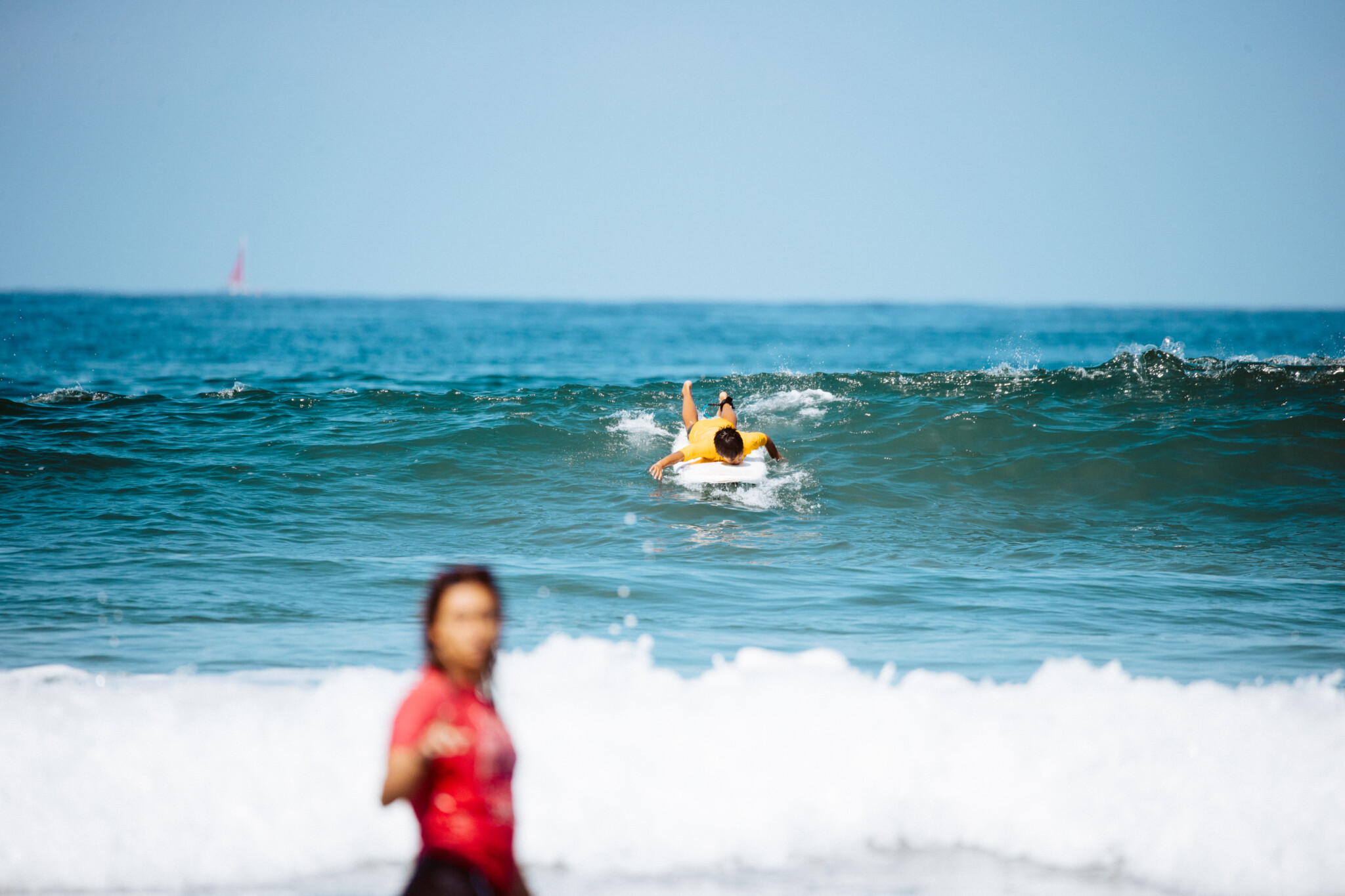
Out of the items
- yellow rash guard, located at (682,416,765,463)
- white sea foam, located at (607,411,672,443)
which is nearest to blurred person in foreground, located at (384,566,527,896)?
yellow rash guard, located at (682,416,765,463)

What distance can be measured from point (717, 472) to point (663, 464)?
0.68 meters

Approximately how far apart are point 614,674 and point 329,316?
78.9 m

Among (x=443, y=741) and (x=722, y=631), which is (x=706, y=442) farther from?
(x=443, y=741)

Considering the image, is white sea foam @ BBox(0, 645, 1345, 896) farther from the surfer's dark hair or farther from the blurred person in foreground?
the surfer's dark hair

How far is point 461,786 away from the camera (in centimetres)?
212

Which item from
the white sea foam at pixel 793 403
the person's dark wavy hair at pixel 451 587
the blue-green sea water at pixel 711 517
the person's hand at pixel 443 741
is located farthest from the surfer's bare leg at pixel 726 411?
the person's hand at pixel 443 741

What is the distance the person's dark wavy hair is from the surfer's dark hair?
30.8 feet

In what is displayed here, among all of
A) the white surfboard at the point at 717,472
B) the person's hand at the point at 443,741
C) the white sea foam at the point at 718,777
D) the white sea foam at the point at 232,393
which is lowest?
the white sea foam at the point at 718,777

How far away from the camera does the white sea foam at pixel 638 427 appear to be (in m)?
14.3

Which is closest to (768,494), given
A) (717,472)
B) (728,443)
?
(717,472)

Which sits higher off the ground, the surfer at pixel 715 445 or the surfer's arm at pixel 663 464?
the surfer at pixel 715 445

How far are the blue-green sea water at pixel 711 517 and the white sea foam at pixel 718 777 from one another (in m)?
0.85

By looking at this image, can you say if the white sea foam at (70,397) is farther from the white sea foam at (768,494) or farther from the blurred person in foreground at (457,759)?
the blurred person in foreground at (457,759)

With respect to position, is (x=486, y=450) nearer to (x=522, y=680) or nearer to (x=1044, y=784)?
(x=522, y=680)
